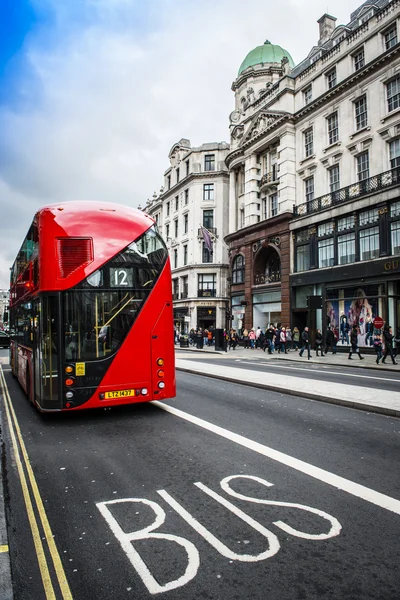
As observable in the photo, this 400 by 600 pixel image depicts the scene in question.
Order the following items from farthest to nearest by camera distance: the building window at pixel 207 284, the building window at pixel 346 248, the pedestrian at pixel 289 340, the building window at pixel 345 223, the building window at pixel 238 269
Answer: the building window at pixel 207 284 → the building window at pixel 238 269 → the pedestrian at pixel 289 340 → the building window at pixel 345 223 → the building window at pixel 346 248

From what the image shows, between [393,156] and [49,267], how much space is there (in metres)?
23.7

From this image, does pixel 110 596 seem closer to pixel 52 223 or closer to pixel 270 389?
pixel 52 223

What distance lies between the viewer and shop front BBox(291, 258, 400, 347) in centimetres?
2348

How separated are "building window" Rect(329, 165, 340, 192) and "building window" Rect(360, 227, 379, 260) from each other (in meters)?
→ 4.49

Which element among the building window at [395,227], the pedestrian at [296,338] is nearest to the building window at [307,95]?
the building window at [395,227]

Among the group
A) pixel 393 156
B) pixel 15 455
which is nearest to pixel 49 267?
pixel 15 455

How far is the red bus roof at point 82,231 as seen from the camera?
682cm

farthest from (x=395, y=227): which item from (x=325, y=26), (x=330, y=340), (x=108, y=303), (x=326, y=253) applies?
(x=108, y=303)

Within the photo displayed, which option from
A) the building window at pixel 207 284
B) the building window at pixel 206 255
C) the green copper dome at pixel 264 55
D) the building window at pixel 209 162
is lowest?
the building window at pixel 207 284

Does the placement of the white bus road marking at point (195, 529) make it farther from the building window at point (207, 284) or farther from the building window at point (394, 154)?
the building window at point (207, 284)

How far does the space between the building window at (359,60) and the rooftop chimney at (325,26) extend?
664 centimetres

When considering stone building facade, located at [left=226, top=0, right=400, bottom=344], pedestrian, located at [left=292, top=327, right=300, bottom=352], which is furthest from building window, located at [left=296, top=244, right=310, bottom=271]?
pedestrian, located at [left=292, top=327, right=300, bottom=352]

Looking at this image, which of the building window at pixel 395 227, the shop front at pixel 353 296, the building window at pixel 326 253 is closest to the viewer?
the building window at pixel 395 227

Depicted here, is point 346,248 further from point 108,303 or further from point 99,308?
point 99,308
